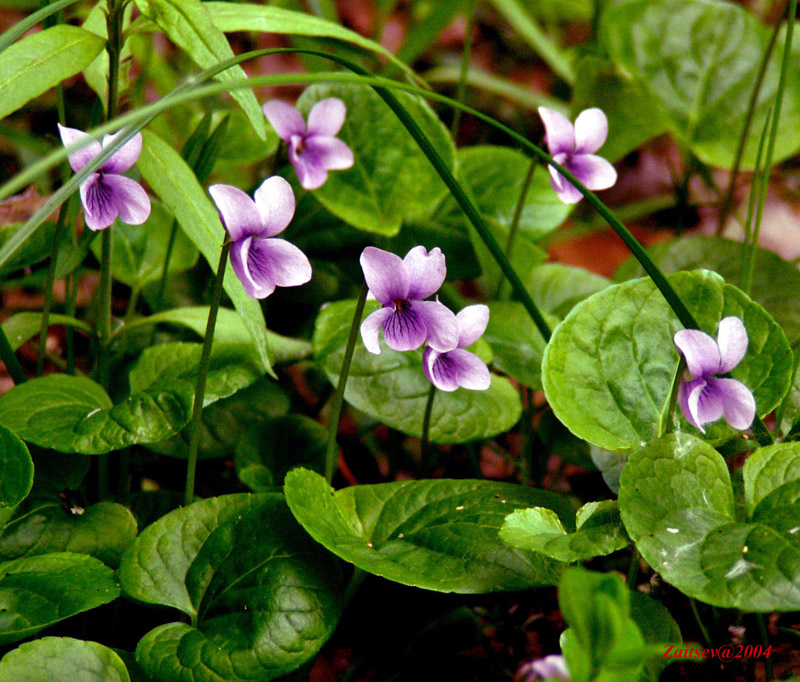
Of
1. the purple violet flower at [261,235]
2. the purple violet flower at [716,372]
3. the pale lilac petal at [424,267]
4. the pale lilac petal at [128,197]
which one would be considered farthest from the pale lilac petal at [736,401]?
the pale lilac petal at [128,197]

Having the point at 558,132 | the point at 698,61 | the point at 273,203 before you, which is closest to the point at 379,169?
the point at 558,132

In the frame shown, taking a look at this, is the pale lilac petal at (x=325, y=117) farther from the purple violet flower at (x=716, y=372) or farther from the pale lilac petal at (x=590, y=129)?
the purple violet flower at (x=716, y=372)

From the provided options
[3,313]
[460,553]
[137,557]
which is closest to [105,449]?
[137,557]

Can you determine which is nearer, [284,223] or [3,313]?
[284,223]

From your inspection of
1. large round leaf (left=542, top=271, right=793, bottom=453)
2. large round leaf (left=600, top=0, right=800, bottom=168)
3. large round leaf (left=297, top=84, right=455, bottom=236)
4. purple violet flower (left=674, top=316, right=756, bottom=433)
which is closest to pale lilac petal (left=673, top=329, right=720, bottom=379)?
purple violet flower (left=674, top=316, right=756, bottom=433)

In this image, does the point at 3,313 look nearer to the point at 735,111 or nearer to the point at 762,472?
the point at 762,472

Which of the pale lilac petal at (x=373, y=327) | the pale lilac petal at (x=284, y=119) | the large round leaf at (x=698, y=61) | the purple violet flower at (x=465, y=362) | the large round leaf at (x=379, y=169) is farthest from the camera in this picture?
the large round leaf at (x=698, y=61)
